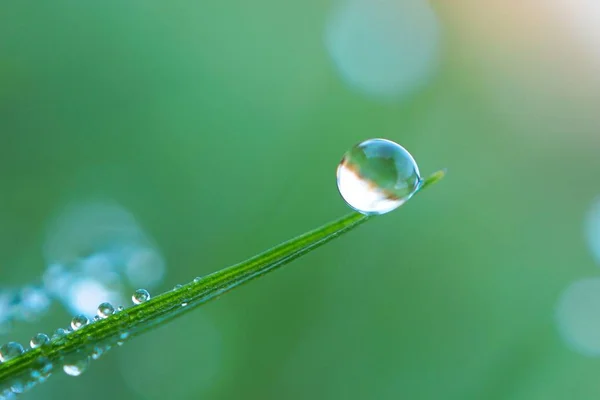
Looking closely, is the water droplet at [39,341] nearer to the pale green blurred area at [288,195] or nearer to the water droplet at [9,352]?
the water droplet at [9,352]

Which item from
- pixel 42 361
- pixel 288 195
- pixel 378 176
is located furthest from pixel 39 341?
pixel 288 195

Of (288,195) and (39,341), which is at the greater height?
(288,195)

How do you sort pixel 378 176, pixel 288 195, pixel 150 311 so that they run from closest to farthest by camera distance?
pixel 150 311 < pixel 378 176 < pixel 288 195

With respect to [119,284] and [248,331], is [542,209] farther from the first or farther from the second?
[119,284]

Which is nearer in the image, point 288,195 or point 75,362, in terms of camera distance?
point 75,362

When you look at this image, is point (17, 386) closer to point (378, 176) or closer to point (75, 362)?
point (75, 362)

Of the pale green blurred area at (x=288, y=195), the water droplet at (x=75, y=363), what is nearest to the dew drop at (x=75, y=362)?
the water droplet at (x=75, y=363)
